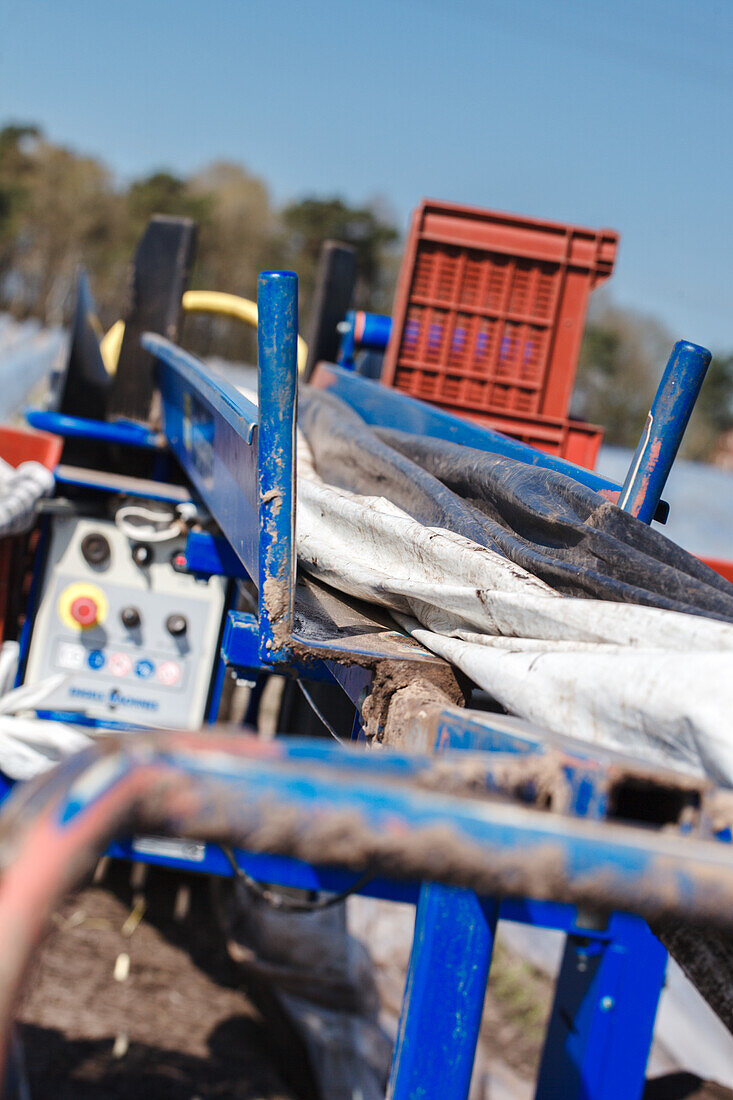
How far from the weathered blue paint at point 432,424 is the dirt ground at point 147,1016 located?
5.89 ft

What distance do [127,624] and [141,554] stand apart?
0.83 feet

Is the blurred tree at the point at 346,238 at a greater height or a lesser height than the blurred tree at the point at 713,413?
greater

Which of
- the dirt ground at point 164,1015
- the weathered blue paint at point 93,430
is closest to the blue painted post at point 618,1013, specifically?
the dirt ground at point 164,1015

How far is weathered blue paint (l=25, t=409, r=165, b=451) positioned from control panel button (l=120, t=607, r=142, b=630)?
691 mm

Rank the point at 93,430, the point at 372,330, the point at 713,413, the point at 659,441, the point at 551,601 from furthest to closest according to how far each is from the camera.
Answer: the point at 713,413 → the point at 372,330 → the point at 93,430 → the point at 659,441 → the point at 551,601

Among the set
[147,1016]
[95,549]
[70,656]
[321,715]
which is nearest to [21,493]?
[95,549]

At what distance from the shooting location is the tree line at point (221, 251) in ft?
104

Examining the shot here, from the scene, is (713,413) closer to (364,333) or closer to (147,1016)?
(364,333)

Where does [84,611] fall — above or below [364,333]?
below

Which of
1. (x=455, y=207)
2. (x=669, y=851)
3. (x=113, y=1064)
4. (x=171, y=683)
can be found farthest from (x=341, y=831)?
(x=455, y=207)

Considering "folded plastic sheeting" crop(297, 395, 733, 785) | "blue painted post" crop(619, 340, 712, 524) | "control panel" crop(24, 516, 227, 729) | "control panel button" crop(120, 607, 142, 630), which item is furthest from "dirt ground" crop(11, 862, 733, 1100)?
"folded plastic sheeting" crop(297, 395, 733, 785)

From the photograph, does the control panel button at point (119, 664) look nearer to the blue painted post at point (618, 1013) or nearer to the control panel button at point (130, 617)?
the control panel button at point (130, 617)

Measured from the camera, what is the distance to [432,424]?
2527 millimetres

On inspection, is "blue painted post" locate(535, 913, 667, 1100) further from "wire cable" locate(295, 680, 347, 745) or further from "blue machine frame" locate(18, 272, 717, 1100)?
"wire cable" locate(295, 680, 347, 745)
